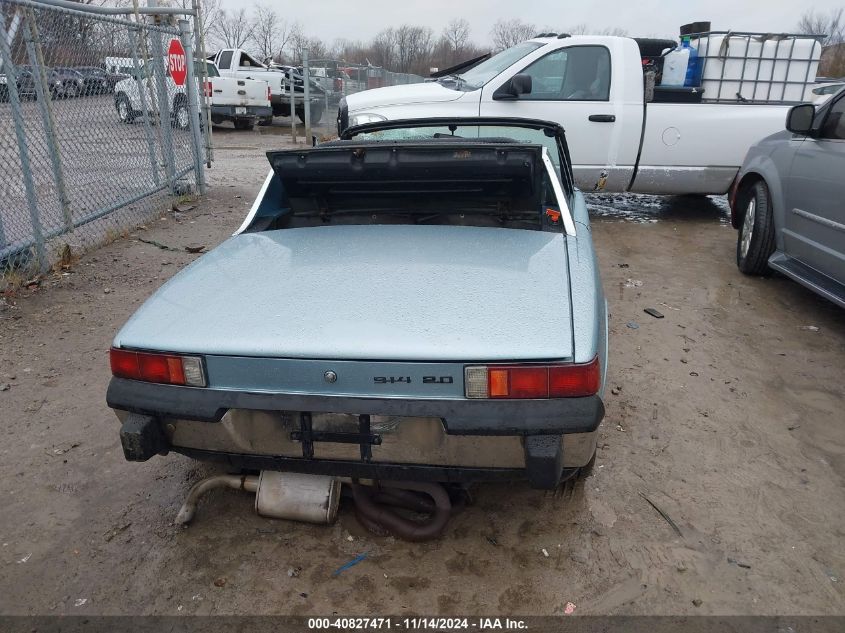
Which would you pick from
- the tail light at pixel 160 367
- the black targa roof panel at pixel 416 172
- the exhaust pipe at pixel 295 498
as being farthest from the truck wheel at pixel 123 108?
the exhaust pipe at pixel 295 498

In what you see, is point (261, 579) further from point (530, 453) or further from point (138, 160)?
point (138, 160)

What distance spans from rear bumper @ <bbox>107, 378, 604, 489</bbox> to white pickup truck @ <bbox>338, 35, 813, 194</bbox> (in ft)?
18.1

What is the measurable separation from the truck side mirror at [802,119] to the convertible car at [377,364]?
304 cm

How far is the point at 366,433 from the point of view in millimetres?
2090

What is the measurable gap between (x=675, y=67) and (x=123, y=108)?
6.39 metres

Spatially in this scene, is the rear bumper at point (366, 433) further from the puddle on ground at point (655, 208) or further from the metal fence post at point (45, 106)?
the puddle on ground at point (655, 208)

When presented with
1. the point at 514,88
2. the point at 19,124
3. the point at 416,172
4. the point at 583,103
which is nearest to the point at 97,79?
the point at 19,124

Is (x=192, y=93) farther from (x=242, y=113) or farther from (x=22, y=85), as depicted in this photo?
(x=242, y=113)

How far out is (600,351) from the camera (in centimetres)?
217

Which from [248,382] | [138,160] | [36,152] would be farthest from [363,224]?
[138,160]

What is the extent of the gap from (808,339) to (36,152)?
20.1 ft

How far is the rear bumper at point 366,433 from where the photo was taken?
77.9 inches

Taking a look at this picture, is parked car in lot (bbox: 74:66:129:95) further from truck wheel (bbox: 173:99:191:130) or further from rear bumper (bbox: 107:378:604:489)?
rear bumper (bbox: 107:378:604:489)

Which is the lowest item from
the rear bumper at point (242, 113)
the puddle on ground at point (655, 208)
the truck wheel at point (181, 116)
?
the puddle on ground at point (655, 208)
